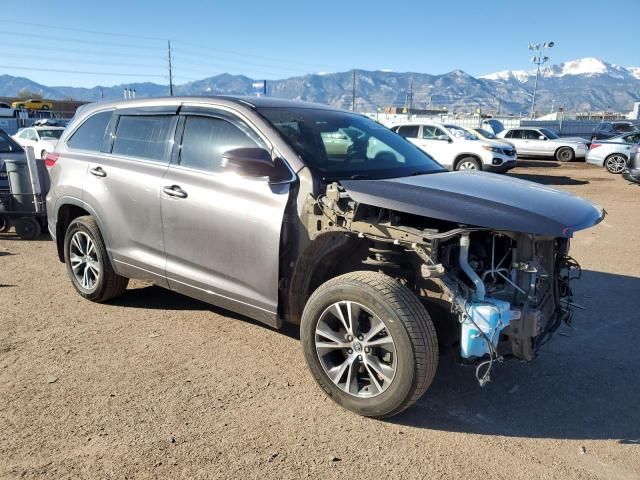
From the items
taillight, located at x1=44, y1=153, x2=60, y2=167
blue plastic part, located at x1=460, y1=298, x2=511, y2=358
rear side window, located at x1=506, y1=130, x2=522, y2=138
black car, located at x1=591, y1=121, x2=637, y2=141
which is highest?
taillight, located at x1=44, y1=153, x2=60, y2=167

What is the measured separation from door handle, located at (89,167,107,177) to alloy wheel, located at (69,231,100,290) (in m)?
0.59

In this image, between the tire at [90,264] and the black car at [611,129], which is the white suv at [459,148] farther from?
the black car at [611,129]

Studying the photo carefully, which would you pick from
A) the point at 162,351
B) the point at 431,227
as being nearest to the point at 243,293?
the point at 162,351

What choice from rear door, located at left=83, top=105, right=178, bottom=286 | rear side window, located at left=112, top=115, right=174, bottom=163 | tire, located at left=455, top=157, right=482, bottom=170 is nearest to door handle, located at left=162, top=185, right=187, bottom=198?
rear door, located at left=83, top=105, right=178, bottom=286

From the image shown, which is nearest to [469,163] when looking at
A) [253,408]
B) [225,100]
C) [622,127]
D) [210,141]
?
[225,100]

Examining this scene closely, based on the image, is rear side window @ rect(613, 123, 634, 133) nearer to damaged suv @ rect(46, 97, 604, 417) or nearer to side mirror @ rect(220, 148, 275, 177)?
damaged suv @ rect(46, 97, 604, 417)

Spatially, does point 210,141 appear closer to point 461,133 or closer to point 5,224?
point 5,224

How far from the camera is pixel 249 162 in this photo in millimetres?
3396

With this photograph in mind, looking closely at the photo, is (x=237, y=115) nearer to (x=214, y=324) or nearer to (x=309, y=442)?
(x=214, y=324)

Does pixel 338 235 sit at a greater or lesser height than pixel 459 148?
greater

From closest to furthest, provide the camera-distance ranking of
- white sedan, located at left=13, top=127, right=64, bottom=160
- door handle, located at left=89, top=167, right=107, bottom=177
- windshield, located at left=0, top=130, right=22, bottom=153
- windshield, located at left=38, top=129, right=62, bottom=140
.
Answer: door handle, located at left=89, top=167, right=107, bottom=177 → windshield, located at left=0, top=130, right=22, bottom=153 → white sedan, located at left=13, top=127, right=64, bottom=160 → windshield, located at left=38, top=129, right=62, bottom=140

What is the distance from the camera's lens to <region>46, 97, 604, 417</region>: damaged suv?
2.98 metres

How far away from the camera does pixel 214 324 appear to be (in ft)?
15.2

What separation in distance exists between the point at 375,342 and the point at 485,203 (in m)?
1.02
